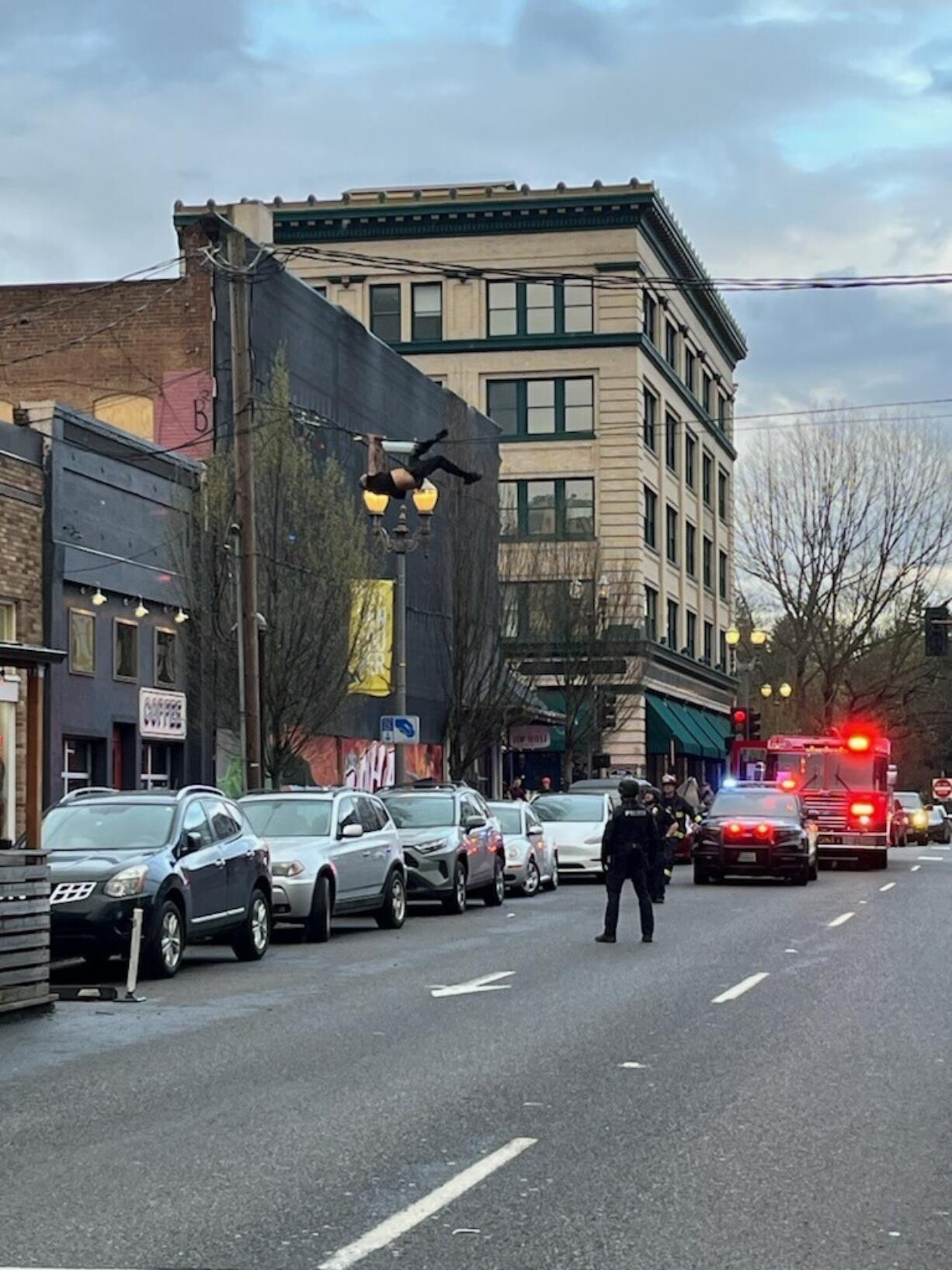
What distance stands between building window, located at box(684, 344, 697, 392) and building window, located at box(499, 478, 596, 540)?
36.9 ft

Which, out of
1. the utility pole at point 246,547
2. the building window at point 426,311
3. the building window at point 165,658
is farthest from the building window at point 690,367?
the utility pole at point 246,547

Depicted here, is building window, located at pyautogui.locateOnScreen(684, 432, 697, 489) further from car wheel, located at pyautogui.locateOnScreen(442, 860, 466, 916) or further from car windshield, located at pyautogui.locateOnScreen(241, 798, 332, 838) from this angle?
car windshield, located at pyautogui.locateOnScreen(241, 798, 332, 838)

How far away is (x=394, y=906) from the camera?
23625 mm

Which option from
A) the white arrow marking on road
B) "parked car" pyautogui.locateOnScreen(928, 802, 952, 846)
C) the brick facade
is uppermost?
the brick facade

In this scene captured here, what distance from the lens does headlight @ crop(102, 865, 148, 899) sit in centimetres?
1698

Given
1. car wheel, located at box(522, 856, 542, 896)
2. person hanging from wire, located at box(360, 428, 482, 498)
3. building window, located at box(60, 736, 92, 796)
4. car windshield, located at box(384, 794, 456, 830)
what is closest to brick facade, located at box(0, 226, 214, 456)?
building window, located at box(60, 736, 92, 796)

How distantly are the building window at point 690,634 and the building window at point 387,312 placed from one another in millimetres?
16305

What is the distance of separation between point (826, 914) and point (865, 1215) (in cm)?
1811

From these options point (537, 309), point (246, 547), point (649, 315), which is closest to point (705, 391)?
point (649, 315)

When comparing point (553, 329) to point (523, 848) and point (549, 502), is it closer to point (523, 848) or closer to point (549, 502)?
point (549, 502)

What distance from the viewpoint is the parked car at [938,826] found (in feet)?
209

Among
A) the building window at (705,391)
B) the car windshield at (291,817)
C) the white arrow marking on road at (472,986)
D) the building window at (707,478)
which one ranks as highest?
the building window at (705,391)

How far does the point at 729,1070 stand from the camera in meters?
11.4

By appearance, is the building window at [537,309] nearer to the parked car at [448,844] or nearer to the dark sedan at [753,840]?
the dark sedan at [753,840]
